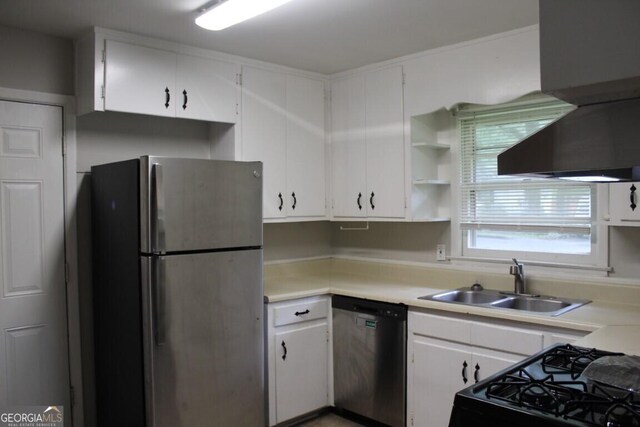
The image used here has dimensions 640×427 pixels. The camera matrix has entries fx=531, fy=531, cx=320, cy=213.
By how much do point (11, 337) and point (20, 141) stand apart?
108cm

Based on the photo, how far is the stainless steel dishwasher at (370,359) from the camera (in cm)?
314

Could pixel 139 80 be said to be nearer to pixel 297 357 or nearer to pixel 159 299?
pixel 159 299

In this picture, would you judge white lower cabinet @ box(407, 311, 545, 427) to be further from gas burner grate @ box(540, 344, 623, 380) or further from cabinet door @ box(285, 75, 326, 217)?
cabinet door @ box(285, 75, 326, 217)

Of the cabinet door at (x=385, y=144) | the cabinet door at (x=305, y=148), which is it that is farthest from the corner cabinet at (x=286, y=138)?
the cabinet door at (x=385, y=144)

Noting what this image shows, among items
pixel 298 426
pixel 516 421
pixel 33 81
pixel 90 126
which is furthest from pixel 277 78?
pixel 516 421

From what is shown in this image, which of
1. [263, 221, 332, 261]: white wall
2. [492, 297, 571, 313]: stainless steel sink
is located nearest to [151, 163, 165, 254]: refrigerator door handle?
[263, 221, 332, 261]: white wall

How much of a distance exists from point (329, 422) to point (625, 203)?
219 cm

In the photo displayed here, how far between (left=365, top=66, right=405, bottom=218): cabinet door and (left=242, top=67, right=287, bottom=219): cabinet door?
1.99ft

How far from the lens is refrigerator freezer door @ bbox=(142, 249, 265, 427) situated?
2.63m

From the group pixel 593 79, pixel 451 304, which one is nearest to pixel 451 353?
pixel 451 304

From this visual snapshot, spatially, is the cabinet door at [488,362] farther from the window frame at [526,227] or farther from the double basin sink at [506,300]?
the window frame at [526,227]

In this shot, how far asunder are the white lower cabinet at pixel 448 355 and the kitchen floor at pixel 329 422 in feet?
1.60

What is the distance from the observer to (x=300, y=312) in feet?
11.1

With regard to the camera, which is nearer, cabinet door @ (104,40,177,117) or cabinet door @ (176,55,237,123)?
cabinet door @ (104,40,177,117)
